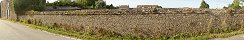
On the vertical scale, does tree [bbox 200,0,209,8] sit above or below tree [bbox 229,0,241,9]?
below

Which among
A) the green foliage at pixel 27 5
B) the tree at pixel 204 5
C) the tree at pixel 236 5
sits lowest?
the green foliage at pixel 27 5

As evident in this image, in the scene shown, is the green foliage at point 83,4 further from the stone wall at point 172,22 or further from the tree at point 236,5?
the stone wall at point 172,22

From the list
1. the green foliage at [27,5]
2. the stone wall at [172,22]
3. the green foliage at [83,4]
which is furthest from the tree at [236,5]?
the green foliage at [83,4]

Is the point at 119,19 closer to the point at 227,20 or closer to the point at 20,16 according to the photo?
the point at 227,20

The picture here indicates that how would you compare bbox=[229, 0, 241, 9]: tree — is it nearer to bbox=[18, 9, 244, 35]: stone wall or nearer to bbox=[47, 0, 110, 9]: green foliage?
bbox=[18, 9, 244, 35]: stone wall

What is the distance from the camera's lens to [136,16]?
20.9 meters

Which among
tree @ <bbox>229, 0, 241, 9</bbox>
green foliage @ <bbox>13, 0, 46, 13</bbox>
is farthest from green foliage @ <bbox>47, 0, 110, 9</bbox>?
tree @ <bbox>229, 0, 241, 9</bbox>

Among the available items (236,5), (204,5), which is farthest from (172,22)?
(204,5)

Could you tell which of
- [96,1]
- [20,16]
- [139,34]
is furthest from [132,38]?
[96,1]

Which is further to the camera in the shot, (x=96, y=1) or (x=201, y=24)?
(x=96, y=1)

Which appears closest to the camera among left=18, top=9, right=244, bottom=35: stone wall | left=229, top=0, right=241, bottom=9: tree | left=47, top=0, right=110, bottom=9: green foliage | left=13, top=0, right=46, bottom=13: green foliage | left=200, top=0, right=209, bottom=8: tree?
left=18, top=9, right=244, bottom=35: stone wall

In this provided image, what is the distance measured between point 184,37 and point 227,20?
6.83 ft

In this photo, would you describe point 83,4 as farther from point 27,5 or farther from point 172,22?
point 172,22

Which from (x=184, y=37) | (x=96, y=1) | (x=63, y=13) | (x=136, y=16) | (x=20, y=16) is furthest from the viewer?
(x=96, y=1)
